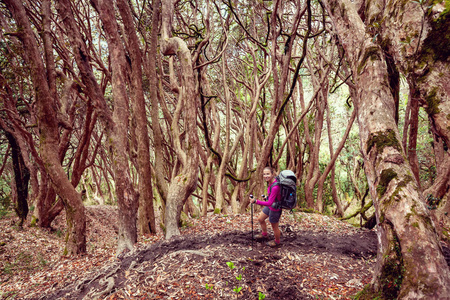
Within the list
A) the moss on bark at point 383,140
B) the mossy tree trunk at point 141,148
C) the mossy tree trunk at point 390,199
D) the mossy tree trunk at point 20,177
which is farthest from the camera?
the mossy tree trunk at point 20,177

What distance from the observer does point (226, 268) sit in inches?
117

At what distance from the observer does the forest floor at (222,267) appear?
8.74ft

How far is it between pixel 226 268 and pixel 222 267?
5cm

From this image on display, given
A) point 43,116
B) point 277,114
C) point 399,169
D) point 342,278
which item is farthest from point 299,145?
point 43,116

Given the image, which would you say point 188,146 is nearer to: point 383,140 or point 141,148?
point 141,148

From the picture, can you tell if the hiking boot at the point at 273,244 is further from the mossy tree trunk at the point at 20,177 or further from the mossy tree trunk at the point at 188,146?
the mossy tree trunk at the point at 20,177

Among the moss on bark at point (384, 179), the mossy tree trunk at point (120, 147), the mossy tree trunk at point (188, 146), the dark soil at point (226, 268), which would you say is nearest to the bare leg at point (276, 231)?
the dark soil at point (226, 268)

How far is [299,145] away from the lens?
895 cm

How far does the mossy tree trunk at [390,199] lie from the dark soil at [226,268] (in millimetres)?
1194

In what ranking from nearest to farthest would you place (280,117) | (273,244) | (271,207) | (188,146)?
(271,207) → (273,244) → (188,146) → (280,117)

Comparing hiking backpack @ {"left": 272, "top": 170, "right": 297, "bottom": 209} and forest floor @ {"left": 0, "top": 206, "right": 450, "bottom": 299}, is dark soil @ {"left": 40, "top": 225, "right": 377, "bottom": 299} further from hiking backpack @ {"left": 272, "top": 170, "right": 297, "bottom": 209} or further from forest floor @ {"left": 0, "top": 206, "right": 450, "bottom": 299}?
hiking backpack @ {"left": 272, "top": 170, "right": 297, "bottom": 209}

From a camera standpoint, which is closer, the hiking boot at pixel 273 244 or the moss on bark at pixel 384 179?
the moss on bark at pixel 384 179

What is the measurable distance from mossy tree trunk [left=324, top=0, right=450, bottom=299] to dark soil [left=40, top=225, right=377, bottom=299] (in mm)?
1194

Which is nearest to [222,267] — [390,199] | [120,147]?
[390,199]
